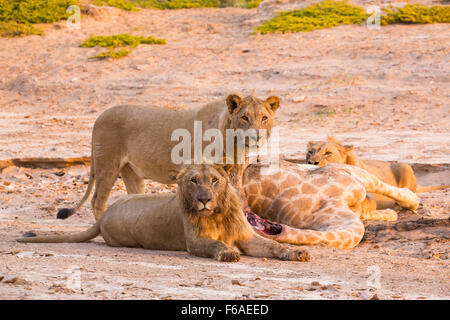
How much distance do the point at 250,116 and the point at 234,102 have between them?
189 mm

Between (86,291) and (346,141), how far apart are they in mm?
7791

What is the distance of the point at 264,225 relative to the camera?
6.30m

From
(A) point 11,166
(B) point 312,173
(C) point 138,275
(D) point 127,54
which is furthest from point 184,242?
(D) point 127,54

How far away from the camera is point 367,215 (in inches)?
283

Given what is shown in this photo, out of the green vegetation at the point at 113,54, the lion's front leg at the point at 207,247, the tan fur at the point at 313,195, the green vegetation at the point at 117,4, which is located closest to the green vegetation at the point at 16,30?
the green vegetation at the point at 117,4

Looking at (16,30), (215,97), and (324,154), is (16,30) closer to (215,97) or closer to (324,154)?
(215,97)

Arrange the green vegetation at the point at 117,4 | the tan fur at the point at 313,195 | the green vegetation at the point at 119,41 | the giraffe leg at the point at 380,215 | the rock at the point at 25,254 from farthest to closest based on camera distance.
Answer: the green vegetation at the point at 117,4 → the green vegetation at the point at 119,41 → the giraffe leg at the point at 380,215 → the tan fur at the point at 313,195 → the rock at the point at 25,254

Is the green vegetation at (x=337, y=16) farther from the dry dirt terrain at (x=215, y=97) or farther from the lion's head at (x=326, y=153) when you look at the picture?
the lion's head at (x=326, y=153)

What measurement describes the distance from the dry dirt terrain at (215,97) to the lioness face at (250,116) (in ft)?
3.43

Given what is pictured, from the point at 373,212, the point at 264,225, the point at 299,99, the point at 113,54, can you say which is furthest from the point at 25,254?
the point at 113,54

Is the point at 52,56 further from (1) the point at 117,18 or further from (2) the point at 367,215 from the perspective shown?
(2) the point at 367,215

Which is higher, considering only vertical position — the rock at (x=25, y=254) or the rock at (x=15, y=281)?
the rock at (x=15, y=281)

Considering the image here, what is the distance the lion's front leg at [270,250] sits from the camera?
5.20 meters

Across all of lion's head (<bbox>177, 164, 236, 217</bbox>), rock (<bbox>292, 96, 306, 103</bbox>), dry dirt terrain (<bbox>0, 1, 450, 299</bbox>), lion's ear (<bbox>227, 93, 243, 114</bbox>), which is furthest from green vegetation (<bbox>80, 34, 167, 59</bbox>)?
lion's head (<bbox>177, 164, 236, 217</bbox>)
